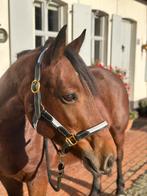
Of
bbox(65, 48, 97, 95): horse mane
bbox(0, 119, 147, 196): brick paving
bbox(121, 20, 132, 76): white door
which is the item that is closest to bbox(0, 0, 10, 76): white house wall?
bbox(0, 119, 147, 196): brick paving

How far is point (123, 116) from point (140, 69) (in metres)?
5.33

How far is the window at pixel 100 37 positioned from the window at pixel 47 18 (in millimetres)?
1339

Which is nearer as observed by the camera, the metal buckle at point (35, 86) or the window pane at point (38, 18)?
the metal buckle at point (35, 86)

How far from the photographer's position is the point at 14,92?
1.88m

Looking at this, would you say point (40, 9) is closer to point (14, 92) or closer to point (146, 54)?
point (14, 92)

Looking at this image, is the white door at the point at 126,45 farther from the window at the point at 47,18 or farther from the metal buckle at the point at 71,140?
the metal buckle at the point at 71,140

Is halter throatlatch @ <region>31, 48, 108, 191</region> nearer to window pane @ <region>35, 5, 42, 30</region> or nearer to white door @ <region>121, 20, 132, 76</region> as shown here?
window pane @ <region>35, 5, 42, 30</region>

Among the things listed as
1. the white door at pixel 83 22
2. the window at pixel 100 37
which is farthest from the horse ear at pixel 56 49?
the window at pixel 100 37

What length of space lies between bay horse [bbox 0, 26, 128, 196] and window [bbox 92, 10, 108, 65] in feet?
16.1

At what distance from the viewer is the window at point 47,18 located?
5.17 metres

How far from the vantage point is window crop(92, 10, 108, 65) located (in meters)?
6.79

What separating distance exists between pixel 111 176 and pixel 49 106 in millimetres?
2672

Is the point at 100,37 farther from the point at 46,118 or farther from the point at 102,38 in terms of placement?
the point at 46,118

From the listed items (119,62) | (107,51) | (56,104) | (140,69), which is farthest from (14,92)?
(140,69)
